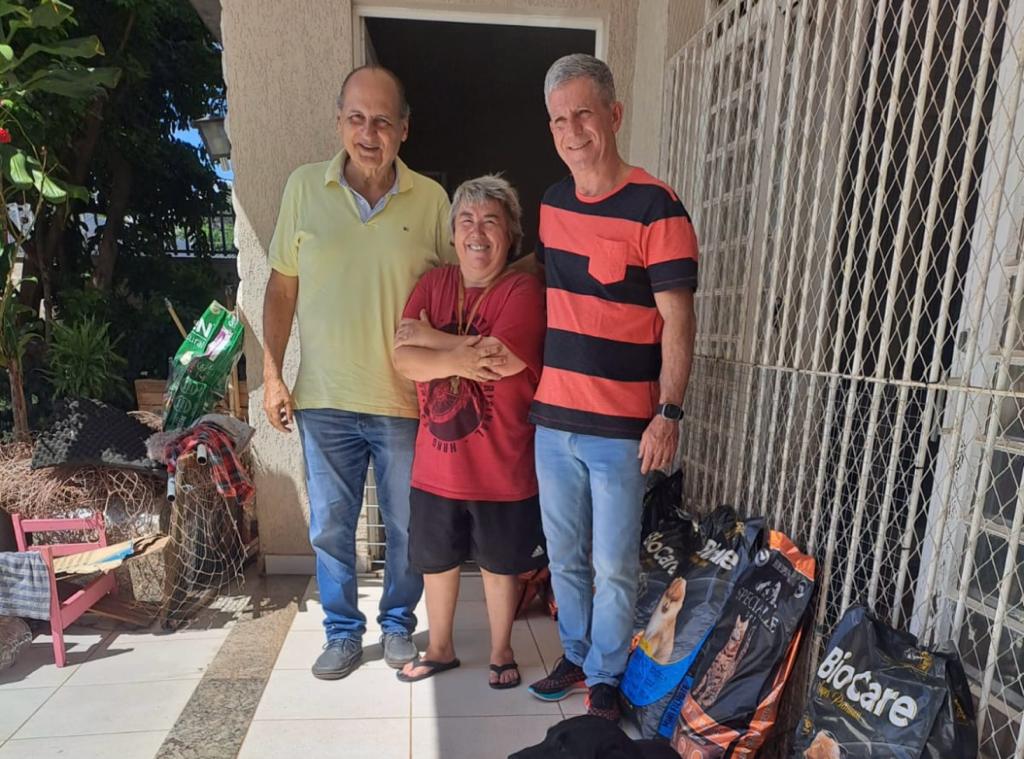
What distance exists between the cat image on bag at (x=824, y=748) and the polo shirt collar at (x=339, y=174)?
1.84 m

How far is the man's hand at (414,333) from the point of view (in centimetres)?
184

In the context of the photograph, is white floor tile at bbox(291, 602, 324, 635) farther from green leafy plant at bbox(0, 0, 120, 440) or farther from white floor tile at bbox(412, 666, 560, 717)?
green leafy plant at bbox(0, 0, 120, 440)

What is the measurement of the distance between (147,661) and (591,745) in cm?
176

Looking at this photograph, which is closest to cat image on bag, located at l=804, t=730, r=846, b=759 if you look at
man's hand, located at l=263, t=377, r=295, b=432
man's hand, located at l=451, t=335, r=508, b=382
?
man's hand, located at l=451, t=335, r=508, b=382

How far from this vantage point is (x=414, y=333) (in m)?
1.84

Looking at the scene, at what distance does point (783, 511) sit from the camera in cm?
185

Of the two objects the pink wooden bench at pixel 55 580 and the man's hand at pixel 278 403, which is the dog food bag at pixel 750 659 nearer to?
the man's hand at pixel 278 403

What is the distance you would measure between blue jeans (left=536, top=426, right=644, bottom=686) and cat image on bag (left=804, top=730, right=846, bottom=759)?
0.57 metres

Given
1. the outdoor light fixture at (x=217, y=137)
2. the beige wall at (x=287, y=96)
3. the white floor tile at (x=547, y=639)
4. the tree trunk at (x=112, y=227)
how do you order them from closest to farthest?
the white floor tile at (x=547, y=639), the beige wall at (x=287, y=96), the outdoor light fixture at (x=217, y=137), the tree trunk at (x=112, y=227)

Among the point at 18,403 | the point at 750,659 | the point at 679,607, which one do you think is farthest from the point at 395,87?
the point at 18,403

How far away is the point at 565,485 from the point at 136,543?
72.1 inches

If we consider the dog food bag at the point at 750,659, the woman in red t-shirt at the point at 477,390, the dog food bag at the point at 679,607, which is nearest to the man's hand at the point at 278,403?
the woman in red t-shirt at the point at 477,390

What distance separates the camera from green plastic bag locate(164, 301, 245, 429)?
2715mm

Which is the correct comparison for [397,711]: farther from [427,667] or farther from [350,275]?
[350,275]
